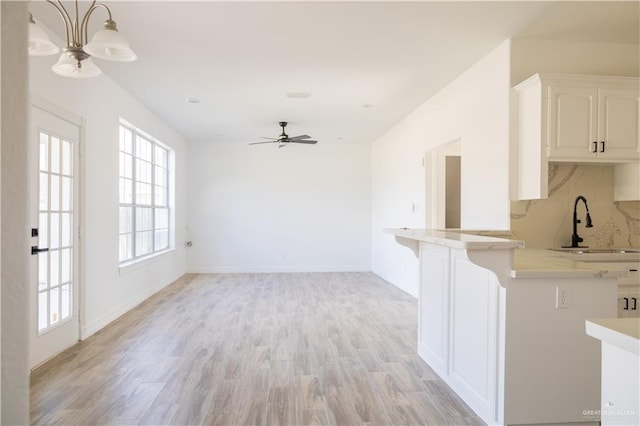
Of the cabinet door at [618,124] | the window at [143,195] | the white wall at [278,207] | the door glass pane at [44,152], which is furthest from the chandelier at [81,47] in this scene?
the white wall at [278,207]

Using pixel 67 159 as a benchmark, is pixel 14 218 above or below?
below

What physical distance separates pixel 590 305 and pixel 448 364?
3.37 feet

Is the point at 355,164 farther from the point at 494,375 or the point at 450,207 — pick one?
the point at 494,375

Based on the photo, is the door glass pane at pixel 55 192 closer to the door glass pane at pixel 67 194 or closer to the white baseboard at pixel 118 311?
the door glass pane at pixel 67 194

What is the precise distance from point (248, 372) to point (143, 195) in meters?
3.92

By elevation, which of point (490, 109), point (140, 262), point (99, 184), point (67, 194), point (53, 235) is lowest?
point (140, 262)

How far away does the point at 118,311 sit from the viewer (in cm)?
454

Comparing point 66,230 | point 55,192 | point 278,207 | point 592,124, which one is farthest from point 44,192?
point 278,207

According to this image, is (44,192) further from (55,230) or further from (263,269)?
(263,269)

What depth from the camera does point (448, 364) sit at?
8.99 feet

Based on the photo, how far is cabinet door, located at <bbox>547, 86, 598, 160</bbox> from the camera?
3.03 m

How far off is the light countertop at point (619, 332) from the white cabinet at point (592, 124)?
2443 mm

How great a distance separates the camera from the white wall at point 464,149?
347cm

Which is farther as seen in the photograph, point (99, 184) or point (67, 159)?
point (99, 184)
